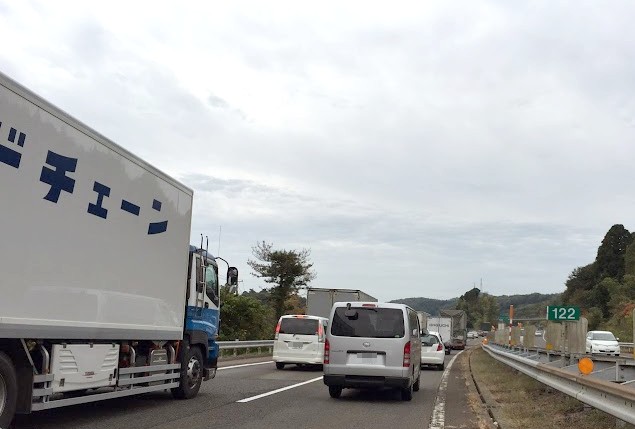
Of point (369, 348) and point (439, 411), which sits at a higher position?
point (369, 348)

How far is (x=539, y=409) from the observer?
11531 mm

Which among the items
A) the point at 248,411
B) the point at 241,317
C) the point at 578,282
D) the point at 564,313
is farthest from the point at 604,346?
the point at 578,282

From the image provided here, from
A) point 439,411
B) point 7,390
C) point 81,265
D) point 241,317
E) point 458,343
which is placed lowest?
point 458,343

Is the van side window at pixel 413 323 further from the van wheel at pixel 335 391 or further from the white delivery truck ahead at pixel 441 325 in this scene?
the white delivery truck ahead at pixel 441 325

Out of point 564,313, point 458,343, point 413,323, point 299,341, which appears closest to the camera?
point 413,323

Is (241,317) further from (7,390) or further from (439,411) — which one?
(7,390)

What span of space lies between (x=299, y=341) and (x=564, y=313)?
8361 mm

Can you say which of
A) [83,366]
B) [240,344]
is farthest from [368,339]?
[240,344]

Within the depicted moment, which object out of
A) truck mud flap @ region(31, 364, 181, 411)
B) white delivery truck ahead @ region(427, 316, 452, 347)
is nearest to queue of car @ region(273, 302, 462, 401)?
truck mud flap @ region(31, 364, 181, 411)

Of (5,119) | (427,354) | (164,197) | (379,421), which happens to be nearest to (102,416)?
(164,197)

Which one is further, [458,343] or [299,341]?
[458,343]

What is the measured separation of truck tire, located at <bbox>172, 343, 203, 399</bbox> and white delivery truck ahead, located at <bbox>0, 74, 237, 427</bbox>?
49mm

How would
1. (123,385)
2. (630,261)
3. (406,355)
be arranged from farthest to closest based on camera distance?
(630,261), (406,355), (123,385)

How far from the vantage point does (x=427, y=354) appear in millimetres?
23406
